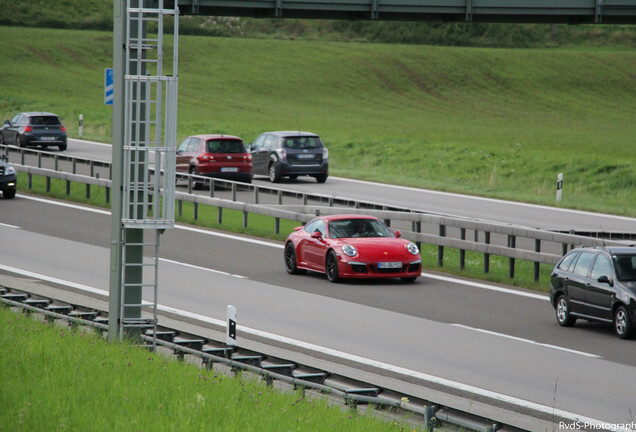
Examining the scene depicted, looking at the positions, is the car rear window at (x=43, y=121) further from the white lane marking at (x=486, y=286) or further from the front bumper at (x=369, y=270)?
the front bumper at (x=369, y=270)

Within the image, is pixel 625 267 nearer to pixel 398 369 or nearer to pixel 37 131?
pixel 398 369

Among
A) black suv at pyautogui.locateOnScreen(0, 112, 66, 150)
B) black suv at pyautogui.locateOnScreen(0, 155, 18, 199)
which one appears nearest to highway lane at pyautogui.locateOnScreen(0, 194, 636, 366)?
black suv at pyautogui.locateOnScreen(0, 155, 18, 199)

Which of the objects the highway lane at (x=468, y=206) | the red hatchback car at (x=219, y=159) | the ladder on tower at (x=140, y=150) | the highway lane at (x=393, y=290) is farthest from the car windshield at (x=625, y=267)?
the red hatchback car at (x=219, y=159)

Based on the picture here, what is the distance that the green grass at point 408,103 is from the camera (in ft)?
146

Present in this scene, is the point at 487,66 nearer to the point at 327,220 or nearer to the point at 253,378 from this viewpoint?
the point at 327,220

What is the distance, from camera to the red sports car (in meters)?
20.1

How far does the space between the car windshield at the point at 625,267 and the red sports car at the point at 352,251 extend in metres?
4.81

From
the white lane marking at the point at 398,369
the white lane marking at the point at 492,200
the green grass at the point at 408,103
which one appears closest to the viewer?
the white lane marking at the point at 398,369

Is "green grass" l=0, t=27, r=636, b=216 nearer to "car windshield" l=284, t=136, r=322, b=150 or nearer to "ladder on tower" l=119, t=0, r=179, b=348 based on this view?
"car windshield" l=284, t=136, r=322, b=150

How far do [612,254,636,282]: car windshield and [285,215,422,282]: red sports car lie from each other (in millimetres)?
4808

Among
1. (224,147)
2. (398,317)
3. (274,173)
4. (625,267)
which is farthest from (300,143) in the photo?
(625,267)

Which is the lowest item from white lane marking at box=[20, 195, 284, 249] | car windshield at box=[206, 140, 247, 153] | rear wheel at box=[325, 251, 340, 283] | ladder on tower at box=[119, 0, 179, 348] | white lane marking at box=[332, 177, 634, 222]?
white lane marking at box=[20, 195, 284, 249]

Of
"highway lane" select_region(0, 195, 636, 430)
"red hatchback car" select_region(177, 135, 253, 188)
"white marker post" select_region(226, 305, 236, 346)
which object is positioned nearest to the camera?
"highway lane" select_region(0, 195, 636, 430)

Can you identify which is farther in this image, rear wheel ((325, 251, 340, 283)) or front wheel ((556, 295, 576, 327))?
rear wheel ((325, 251, 340, 283))
